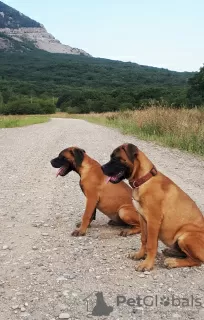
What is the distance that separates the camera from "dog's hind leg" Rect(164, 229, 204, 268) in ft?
13.2

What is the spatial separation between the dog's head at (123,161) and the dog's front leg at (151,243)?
0.51 meters

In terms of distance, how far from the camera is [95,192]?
17.4 ft

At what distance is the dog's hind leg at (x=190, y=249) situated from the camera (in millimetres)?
4027

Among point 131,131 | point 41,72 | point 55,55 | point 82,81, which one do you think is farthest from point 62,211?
point 55,55

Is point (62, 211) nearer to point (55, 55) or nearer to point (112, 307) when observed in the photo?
point (112, 307)

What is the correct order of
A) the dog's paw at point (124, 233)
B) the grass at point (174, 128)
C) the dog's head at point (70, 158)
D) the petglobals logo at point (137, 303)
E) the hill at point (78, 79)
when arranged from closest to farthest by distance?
the petglobals logo at point (137, 303)
the dog's paw at point (124, 233)
the dog's head at point (70, 158)
the grass at point (174, 128)
the hill at point (78, 79)

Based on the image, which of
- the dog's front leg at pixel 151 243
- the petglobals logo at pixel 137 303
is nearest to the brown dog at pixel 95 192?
the dog's front leg at pixel 151 243

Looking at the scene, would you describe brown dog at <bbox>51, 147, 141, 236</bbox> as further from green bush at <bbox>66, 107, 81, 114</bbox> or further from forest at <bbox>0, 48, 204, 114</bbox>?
green bush at <bbox>66, 107, 81, 114</bbox>

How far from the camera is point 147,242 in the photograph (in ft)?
13.6

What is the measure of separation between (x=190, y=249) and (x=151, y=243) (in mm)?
353

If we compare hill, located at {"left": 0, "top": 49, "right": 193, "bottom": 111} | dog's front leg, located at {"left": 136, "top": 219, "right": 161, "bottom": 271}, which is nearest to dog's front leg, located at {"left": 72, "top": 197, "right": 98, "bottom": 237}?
dog's front leg, located at {"left": 136, "top": 219, "right": 161, "bottom": 271}

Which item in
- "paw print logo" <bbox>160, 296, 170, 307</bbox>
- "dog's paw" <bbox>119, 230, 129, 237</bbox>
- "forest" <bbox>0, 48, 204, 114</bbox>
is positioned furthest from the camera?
"forest" <bbox>0, 48, 204, 114</bbox>

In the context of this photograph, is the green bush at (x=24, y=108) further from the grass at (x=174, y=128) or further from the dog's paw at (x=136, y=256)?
the dog's paw at (x=136, y=256)

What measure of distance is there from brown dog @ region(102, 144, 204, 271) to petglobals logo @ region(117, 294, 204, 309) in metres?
0.60
